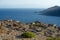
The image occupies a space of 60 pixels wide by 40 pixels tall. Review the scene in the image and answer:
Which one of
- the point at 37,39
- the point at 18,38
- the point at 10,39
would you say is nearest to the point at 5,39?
the point at 10,39

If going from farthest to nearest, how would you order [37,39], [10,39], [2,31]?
1. [2,31]
2. [37,39]
3. [10,39]

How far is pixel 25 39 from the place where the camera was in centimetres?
1880

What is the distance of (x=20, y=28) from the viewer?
25.3m

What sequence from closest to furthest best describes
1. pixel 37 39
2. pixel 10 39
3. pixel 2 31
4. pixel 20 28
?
pixel 10 39 < pixel 37 39 < pixel 2 31 < pixel 20 28

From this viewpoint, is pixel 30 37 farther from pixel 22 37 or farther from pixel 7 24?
pixel 7 24

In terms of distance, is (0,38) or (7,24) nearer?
(0,38)

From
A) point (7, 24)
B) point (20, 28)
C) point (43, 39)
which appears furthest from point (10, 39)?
point (7, 24)

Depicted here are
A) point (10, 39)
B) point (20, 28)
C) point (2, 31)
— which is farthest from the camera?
point (20, 28)

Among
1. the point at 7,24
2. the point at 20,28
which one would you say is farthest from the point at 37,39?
the point at 7,24

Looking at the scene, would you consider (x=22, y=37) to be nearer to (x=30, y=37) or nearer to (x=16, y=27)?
(x=30, y=37)

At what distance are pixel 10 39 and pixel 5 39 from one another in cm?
45

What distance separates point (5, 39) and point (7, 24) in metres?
9.56

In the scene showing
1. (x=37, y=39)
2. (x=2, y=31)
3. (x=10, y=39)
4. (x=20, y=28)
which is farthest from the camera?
(x=20, y=28)

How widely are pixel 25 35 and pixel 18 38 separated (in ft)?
3.27
